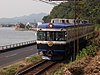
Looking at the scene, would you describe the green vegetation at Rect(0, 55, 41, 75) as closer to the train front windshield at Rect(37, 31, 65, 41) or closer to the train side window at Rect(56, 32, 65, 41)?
the train front windshield at Rect(37, 31, 65, 41)

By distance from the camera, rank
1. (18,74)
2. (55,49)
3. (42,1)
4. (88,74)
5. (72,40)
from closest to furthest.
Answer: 1. (88,74)
2. (18,74)
3. (55,49)
4. (72,40)
5. (42,1)

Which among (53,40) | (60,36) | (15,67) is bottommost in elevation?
(15,67)

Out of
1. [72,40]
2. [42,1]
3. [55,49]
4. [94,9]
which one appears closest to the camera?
[55,49]

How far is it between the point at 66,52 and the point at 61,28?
2.39 m

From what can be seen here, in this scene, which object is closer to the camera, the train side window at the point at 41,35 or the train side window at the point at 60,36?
the train side window at the point at 60,36

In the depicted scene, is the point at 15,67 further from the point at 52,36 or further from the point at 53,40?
the point at 52,36

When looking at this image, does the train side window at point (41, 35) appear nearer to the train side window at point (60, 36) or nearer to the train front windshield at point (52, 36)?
the train front windshield at point (52, 36)

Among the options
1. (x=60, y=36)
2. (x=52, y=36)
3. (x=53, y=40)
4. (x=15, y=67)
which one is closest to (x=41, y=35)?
(x=52, y=36)

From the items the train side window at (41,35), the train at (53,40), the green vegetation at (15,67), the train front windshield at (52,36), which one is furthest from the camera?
the train side window at (41,35)

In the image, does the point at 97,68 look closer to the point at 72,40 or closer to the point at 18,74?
the point at 18,74

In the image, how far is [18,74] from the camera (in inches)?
841

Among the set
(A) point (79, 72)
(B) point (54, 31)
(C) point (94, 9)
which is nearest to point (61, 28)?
(B) point (54, 31)

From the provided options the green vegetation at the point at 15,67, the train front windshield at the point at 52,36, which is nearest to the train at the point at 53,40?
the train front windshield at the point at 52,36

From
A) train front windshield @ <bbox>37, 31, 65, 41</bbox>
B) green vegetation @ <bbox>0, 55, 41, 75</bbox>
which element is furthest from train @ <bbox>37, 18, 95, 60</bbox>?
green vegetation @ <bbox>0, 55, 41, 75</bbox>
